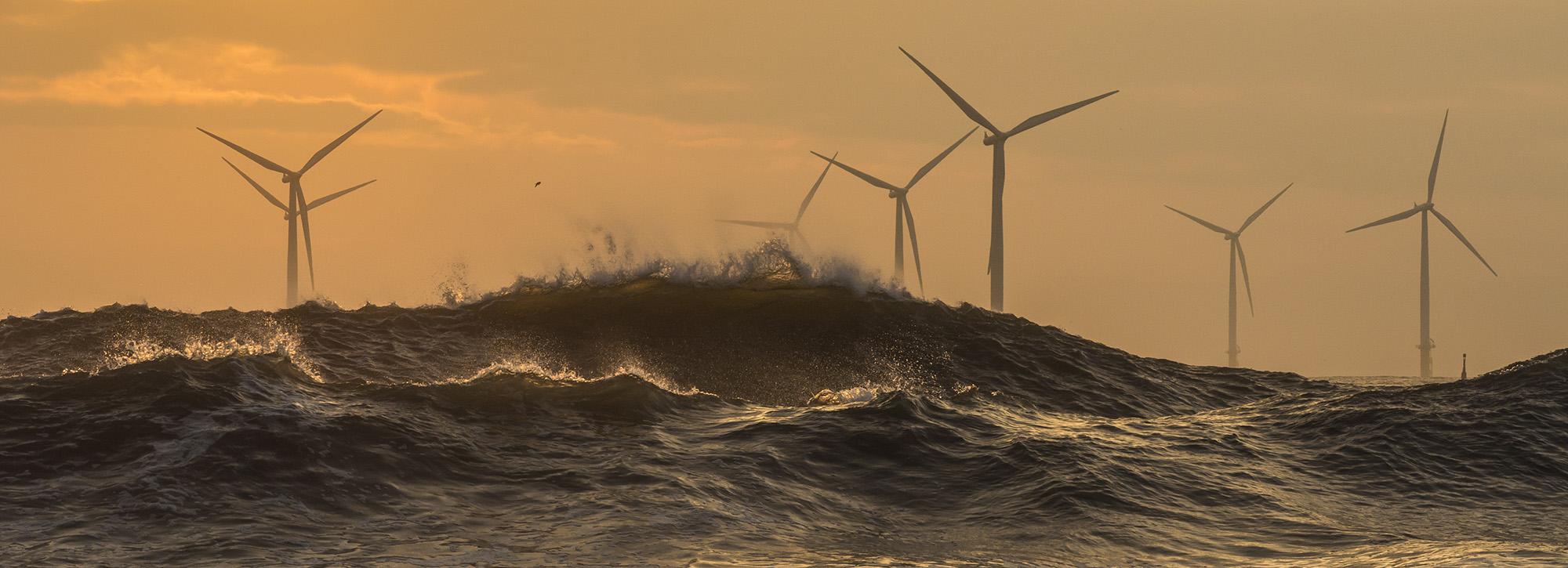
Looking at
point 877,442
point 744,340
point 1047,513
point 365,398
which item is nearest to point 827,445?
point 877,442

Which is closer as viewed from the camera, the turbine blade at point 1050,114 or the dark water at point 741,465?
the dark water at point 741,465

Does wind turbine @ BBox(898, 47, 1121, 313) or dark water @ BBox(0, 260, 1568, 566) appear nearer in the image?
dark water @ BBox(0, 260, 1568, 566)

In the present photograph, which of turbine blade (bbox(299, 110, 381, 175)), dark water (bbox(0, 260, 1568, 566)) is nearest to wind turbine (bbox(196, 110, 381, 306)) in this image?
turbine blade (bbox(299, 110, 381, 175))

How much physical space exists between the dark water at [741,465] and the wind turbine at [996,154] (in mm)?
37091

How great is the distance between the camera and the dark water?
1800 cm

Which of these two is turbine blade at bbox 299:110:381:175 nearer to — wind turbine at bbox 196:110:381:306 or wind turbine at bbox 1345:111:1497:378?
wind turbine at bbox 196:110:381:306

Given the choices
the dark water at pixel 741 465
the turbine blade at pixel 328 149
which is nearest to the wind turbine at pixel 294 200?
the turbine blade at pixel 328 149

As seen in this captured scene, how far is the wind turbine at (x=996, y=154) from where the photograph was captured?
72.9 metres

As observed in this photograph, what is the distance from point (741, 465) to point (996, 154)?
56.8 metres

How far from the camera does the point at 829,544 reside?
60.1ft

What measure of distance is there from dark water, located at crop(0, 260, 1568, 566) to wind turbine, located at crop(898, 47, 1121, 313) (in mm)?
37091

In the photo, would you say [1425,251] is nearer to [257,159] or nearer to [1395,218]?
[1395,218]

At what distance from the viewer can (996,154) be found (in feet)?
252

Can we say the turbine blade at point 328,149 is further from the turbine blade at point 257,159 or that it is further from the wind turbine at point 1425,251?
the wind turbine at point 1425,251
